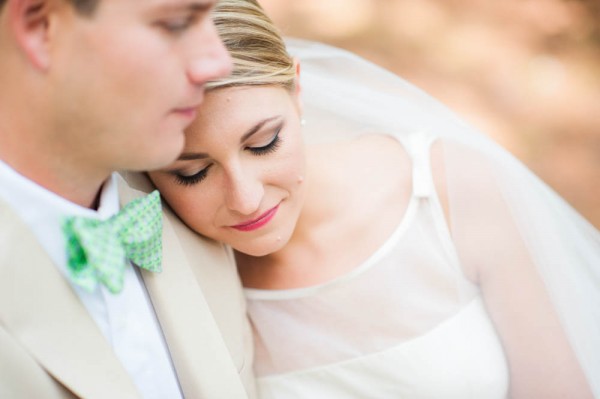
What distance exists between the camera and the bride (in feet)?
6.63

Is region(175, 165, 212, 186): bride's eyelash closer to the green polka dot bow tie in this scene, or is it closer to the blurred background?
the green polka dot bow tie

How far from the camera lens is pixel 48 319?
1.40 meters

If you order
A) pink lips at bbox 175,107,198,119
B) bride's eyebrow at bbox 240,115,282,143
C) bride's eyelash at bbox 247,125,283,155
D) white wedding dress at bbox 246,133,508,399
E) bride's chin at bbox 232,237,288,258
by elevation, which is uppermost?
pink lips at bbox 175,107,198,119

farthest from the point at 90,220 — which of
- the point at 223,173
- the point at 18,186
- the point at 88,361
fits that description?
the point at 223,173

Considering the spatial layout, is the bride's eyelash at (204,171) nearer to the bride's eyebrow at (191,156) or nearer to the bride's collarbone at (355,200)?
the bride's eyebrow at (191,156)

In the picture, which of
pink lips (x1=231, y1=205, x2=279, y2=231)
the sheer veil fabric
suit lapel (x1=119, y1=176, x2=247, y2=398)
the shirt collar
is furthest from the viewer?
the sheer veil fabric

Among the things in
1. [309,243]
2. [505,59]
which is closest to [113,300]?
[309,243]

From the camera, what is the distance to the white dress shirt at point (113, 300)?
56.4 inches

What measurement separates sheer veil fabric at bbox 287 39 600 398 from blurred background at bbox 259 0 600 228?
166 cm

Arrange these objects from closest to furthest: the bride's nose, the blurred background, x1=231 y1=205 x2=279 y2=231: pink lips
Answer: the bride's nose < x1=231 y1=205 x2=279 y2=231: pink lips < the blurred background

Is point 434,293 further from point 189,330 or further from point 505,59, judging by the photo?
point 505,59

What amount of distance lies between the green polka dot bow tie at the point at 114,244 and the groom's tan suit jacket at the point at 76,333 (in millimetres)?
44

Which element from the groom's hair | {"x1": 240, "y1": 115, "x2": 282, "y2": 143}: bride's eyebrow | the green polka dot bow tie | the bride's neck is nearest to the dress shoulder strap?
the bride's neck

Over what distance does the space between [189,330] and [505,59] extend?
334 cm
